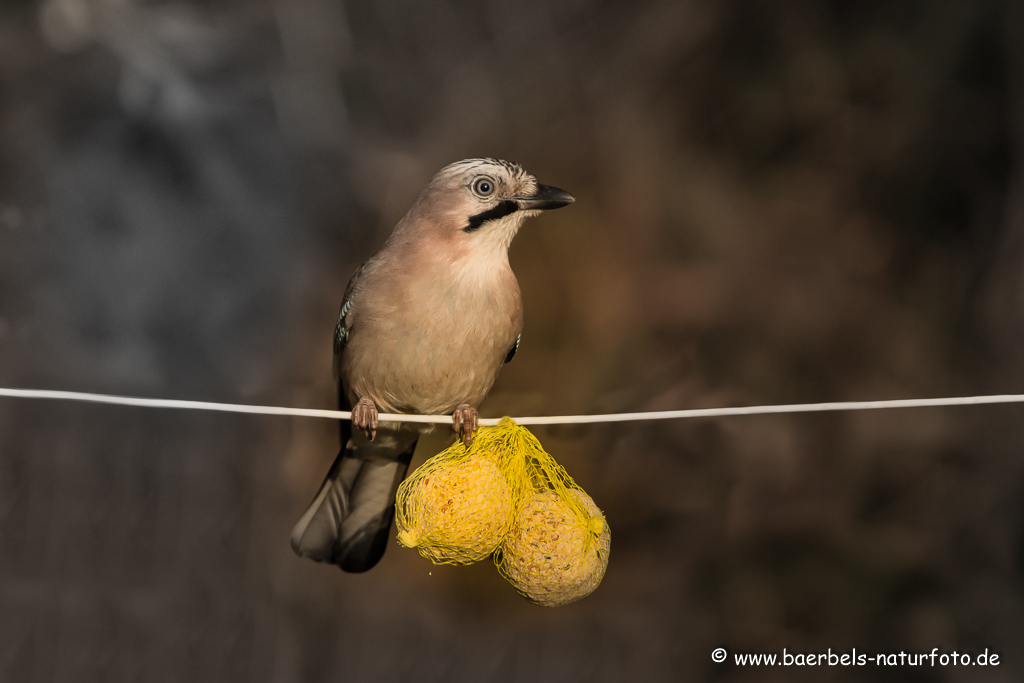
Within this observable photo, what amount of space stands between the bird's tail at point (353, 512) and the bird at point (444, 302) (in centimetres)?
25

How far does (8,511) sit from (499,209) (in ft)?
7.91

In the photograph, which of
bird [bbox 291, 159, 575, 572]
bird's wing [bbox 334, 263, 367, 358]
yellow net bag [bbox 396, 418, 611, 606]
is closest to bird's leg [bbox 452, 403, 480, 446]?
bird [bbox 291, 159, 575, 572]

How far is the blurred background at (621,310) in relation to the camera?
280cm

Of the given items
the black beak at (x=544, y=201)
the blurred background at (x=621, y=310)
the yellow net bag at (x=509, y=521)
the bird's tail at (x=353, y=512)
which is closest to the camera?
the yellow net bag at (x=509, y=521)

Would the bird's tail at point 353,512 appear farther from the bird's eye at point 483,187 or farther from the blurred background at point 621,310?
the bird's eye at point 483,187

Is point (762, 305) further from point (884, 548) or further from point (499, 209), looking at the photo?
point (499, 209)

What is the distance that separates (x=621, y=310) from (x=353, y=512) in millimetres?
1690

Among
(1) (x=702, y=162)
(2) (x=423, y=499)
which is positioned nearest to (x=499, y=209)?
(2) (x=423, y=499)

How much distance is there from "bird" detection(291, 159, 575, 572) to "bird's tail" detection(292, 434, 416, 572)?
0.25 metres

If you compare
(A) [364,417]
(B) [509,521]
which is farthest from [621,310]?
(B) [509,521]

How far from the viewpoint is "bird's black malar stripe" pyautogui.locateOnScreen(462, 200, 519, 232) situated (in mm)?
2152

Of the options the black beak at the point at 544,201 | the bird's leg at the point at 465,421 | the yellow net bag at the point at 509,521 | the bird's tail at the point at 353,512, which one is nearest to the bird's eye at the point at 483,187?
the black beak at the point at 544,201

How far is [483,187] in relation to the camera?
2.16 metres

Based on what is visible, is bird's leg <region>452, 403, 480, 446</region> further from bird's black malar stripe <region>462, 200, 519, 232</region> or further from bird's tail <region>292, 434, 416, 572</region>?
bird's black malar stripe <region>462, 200, 519, 232</region>
